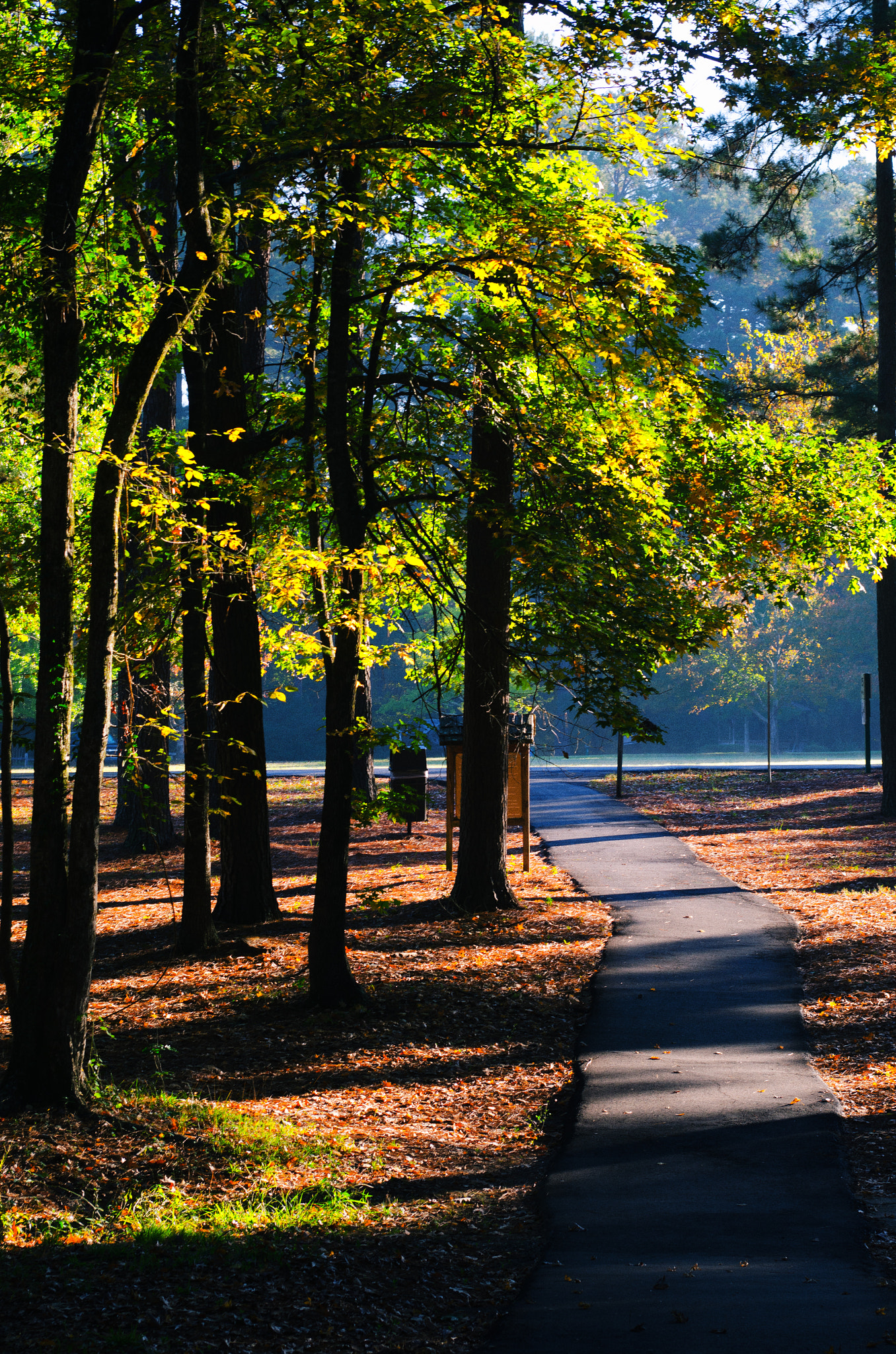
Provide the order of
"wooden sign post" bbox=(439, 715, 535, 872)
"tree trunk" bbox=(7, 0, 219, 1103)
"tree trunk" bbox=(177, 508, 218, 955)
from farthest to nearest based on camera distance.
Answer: "wooden sign post" bbox=(439, 715, 535, 872)
"tree trunk" bbox=(177, 508, 218, 955)
"tree trunk" bbox=(7, 0, 219, 1103)

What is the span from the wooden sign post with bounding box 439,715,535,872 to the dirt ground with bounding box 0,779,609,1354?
2622mm

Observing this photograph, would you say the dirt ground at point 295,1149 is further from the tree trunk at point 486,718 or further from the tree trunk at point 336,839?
the tree trunk at point 486,718

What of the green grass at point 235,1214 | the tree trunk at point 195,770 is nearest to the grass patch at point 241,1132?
the green grass at point 235,1214

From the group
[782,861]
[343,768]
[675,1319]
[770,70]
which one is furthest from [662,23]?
[782,861]

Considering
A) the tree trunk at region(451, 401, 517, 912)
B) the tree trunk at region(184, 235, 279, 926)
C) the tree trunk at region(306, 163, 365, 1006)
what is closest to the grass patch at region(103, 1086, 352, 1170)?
the tree trunk at region(306, 163, 365, 1006)

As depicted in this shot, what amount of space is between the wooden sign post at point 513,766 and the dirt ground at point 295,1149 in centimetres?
262

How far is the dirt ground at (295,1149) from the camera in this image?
404 centimetres

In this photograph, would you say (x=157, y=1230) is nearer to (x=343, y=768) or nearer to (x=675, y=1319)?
(x=675, y=1319)

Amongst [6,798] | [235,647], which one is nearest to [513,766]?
[235,647]

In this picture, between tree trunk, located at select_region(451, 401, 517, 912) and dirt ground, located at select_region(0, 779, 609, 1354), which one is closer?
dirt ground, located at select_region(0, 779, 609, 1354)

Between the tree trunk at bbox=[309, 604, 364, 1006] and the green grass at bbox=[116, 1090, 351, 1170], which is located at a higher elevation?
the tree trunk at bbox=[309, 604, 364, 1006]

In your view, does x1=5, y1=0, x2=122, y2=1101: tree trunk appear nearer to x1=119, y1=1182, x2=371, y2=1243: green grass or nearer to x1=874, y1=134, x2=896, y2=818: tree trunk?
x1=119, y1=1182, x2=371, y2=1243: green grass

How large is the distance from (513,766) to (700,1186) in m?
8.77

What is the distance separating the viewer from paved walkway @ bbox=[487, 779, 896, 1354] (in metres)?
3.91
